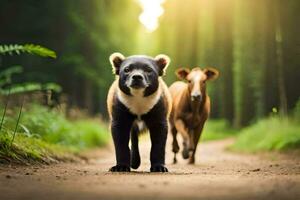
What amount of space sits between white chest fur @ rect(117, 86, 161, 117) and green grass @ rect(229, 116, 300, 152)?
7.40 metres

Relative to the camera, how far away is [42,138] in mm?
15109

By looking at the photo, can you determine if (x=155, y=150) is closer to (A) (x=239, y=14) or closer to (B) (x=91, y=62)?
(A) (x=239, y=14)

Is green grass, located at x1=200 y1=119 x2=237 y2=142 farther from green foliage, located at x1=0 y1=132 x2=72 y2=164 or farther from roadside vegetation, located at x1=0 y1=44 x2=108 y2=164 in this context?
green foliage, located at x1=0 y1=132 x2=72 y2=164

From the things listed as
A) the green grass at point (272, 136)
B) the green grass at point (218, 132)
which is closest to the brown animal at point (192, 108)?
the green grass at point (272, 136)

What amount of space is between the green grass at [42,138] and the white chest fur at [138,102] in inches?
78.6

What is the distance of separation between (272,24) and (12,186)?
53.5ft

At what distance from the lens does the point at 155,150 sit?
1044 cm

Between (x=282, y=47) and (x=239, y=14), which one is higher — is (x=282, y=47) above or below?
below

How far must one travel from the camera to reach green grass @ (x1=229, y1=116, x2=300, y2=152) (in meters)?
17.2

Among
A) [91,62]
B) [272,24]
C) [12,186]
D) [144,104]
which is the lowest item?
[12,186]

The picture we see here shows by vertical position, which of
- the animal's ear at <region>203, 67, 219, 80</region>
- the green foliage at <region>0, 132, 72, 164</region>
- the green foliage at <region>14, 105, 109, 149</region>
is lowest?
the green foliage at <region>0, 132, 72, 164</region>

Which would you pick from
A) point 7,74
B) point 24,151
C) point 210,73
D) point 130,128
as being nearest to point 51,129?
point 7,74

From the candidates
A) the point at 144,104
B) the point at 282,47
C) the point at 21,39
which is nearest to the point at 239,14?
the point at 282,47

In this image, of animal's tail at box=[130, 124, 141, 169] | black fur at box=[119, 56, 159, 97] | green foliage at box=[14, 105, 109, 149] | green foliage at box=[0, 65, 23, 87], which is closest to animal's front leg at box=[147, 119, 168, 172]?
black fur at box=[119, 56, 159, 97]
